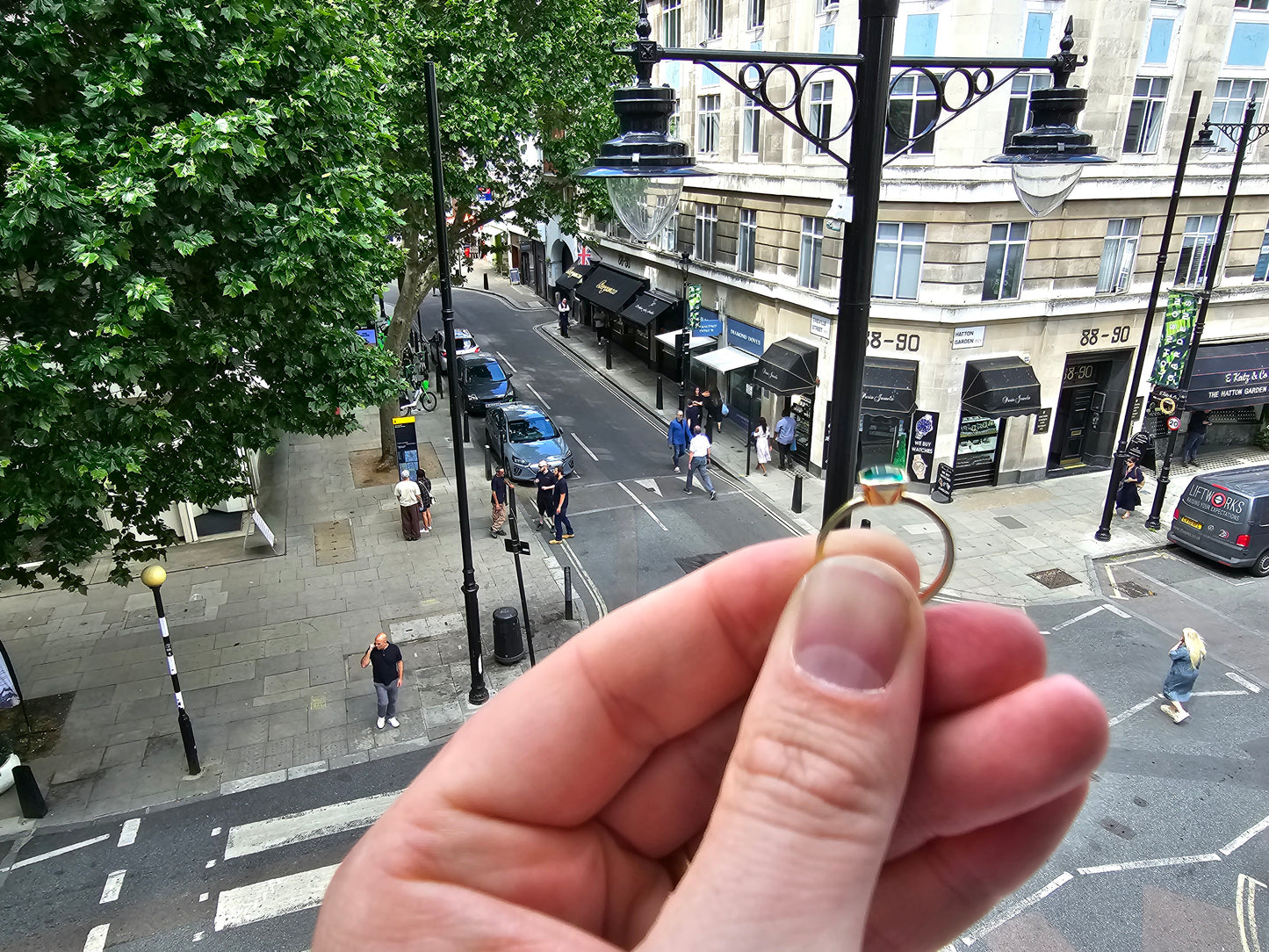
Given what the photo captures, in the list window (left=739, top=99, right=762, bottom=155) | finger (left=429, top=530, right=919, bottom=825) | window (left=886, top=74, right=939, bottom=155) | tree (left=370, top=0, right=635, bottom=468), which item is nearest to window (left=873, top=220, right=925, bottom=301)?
window (left=886, top=74, right=939, bottom=155)

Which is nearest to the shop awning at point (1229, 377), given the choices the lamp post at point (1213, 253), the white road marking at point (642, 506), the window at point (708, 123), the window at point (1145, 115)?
the lamp post at point (1213, 253)

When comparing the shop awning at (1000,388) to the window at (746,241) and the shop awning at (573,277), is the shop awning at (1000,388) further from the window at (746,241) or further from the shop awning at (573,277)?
the shop awning at (573,277)

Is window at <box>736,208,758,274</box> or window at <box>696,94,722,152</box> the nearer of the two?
window at <box>736,208,758,274</box>

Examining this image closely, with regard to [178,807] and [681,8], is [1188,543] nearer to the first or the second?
[178,807]

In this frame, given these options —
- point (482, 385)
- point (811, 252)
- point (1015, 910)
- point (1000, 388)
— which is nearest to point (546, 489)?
point (811, 252)

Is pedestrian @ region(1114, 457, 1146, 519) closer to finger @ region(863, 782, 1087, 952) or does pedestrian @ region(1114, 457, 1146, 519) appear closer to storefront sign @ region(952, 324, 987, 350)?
storefront sign @ region(952, 324, 987, 350)

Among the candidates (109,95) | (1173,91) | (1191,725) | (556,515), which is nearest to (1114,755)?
(1191,725)

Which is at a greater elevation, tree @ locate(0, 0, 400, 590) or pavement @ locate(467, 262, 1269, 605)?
tree @ locate(0, 0, 400, 590)

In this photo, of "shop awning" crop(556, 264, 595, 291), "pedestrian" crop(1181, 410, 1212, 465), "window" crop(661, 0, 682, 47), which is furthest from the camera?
"shop awning" crop(556, 264, 595, 291)
